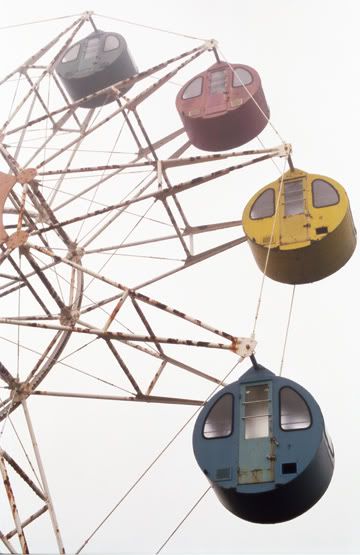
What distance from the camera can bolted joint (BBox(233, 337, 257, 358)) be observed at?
12375mm

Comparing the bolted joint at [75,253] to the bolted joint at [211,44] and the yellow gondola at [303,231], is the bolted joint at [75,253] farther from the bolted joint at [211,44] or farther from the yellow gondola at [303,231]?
the bolted joint at [211,44]

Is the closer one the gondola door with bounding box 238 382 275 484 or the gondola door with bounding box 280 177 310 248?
the gondola door with bounding box 238 382 275 484

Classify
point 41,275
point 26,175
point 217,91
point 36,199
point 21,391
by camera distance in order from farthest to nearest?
point 217,91 < point 36,199 < point 26,175 < point 21,391 < point 41,275

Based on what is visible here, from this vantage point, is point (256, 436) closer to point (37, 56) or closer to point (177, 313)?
point (177, 313)

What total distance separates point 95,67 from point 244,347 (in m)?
11.9

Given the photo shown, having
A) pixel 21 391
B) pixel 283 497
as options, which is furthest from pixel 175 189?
pixel 283 497

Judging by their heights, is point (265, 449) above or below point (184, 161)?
below

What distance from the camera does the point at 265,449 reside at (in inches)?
466

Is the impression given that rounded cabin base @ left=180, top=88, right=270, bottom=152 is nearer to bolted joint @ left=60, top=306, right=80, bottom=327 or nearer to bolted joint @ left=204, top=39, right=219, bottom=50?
bolted joint @ left=204, top=39, right=219, bottom=50

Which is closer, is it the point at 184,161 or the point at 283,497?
the point at 283,497

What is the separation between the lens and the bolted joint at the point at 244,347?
12375 mm

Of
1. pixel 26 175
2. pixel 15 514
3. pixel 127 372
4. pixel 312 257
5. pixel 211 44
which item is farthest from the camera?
pixel 211 44

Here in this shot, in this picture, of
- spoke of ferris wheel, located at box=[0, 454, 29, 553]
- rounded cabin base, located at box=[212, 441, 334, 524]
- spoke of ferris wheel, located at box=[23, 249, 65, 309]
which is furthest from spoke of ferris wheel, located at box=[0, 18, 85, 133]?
rounded cabin base, located at box=[212, 441, 334, 524]

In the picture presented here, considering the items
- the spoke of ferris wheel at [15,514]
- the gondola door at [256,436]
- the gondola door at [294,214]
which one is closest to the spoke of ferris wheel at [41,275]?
the spoke of ferris wheel at [15,514]
